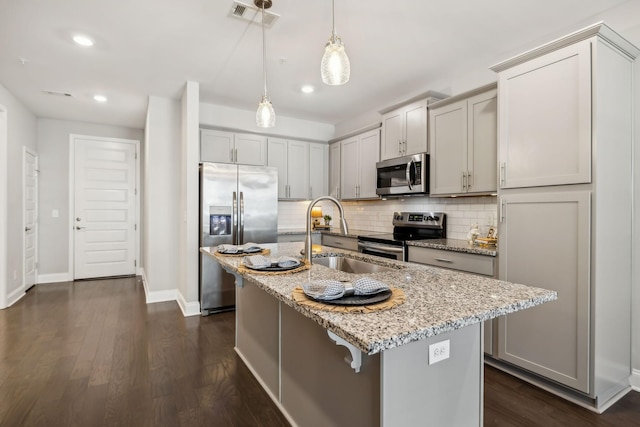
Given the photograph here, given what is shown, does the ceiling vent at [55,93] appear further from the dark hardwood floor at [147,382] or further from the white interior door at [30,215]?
the dark hardwood floor at [147,382]

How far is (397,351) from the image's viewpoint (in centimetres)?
116

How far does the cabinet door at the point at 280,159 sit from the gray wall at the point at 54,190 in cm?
329

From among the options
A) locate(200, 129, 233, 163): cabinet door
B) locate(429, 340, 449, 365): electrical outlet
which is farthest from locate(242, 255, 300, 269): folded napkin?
locate(200, 129, 233, 163): cabinet door

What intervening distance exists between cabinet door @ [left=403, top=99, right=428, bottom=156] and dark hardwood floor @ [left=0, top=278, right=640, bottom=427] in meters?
2.23

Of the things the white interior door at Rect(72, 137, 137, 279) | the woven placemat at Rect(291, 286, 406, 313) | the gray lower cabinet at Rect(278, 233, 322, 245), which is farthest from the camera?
the white interior door at Rect(72, 137, 137, 279)

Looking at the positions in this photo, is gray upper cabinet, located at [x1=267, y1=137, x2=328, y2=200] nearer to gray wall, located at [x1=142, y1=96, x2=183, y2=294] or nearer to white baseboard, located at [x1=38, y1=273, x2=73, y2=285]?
gray wall, located at [x1=142, y1=96, x2=183, y2=294]

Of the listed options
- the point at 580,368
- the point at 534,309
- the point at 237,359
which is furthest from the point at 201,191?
the point at 580,368

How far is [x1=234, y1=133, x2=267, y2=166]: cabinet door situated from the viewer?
4633 millimetres

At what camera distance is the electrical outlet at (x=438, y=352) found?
1.25 m

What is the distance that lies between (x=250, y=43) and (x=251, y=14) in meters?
0.45

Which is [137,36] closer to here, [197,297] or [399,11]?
[399,11]

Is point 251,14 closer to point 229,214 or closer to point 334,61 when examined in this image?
point 334,61

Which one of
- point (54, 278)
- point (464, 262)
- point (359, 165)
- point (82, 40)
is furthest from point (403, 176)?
point (54, 278)

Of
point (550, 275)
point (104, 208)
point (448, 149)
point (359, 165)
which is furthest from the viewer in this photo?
point (104, 208)
